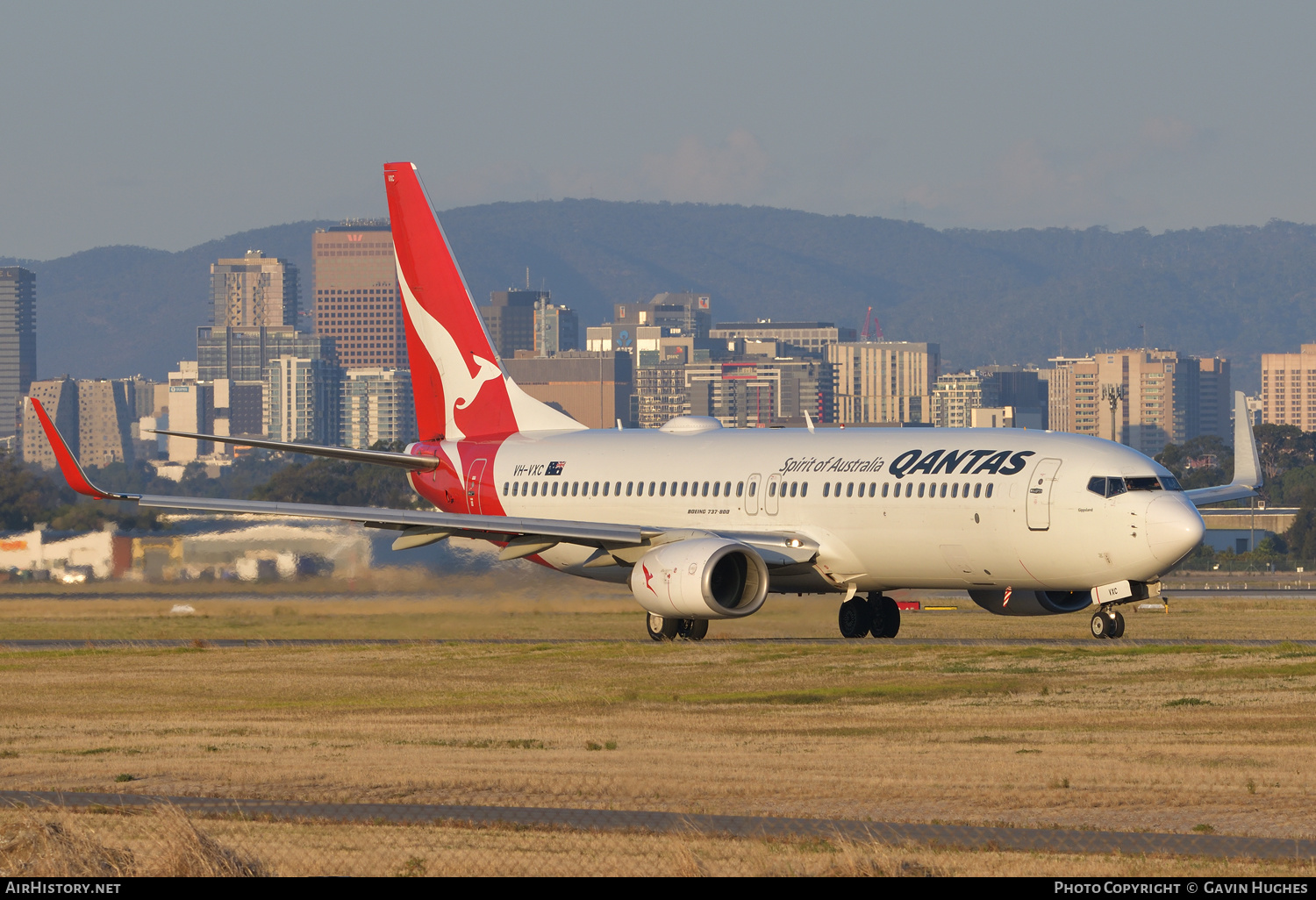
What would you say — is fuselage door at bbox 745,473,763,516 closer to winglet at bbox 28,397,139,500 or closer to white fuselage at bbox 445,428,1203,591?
white fuselage at bbox 445,428,1203,591

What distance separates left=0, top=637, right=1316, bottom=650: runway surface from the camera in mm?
38469

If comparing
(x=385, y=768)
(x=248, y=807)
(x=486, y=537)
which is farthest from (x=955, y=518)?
(x=248, y=807)

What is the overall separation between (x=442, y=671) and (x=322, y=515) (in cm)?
698

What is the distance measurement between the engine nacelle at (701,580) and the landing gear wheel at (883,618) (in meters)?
3.80

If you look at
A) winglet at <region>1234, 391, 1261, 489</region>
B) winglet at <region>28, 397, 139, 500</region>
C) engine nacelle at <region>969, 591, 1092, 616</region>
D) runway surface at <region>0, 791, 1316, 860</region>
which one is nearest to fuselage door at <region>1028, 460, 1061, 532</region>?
engine nacelle at <region>969, 591, 1092, 616</region>

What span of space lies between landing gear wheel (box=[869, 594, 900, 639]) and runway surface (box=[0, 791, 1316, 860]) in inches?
971

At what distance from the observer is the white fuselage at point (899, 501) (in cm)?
3750

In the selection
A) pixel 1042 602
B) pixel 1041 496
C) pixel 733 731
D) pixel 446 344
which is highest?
pixel 446 344

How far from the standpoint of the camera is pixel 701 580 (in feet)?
127

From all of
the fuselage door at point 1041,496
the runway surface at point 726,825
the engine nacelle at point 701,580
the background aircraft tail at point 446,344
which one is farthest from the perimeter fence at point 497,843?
the background aircraft tail at point 446,344

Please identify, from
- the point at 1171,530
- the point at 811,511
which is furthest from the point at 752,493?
the point at 1171,530

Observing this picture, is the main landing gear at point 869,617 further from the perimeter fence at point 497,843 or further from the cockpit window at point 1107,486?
the perimeter fence at point 497,843

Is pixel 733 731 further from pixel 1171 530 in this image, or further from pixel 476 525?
pixel 476 525

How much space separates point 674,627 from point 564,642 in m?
2.33
